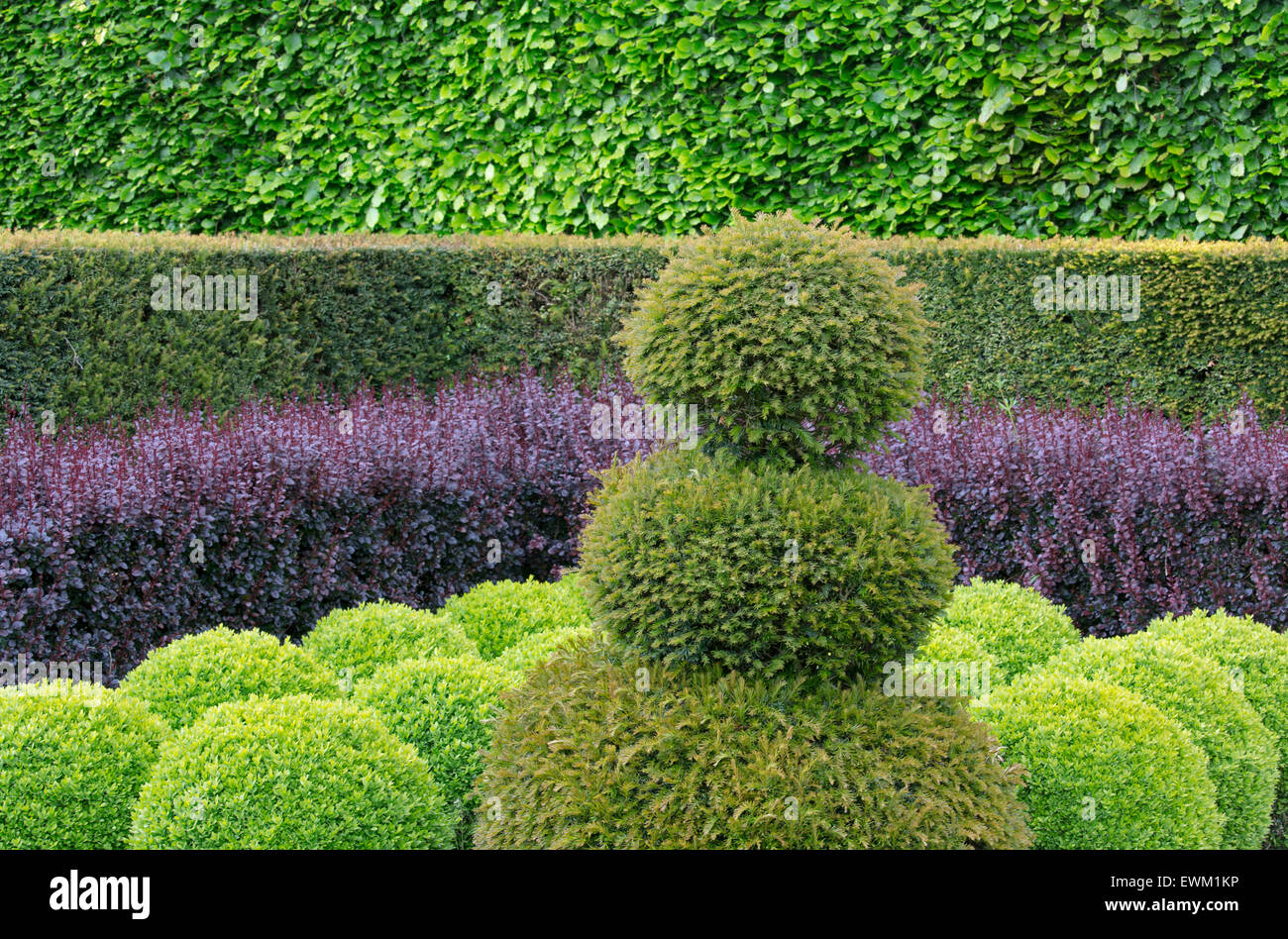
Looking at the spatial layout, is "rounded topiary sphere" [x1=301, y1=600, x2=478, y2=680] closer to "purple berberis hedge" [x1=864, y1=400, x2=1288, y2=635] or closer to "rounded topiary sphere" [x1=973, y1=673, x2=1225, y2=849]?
"rounded topiary sphere" [x1=973, y1=673, x2=1225, y2=849]

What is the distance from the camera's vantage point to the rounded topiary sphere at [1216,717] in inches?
150

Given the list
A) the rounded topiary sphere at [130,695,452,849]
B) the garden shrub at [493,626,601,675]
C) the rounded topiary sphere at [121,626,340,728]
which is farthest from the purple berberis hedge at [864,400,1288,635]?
the rounded topiary sphere at [130,695,452,849]

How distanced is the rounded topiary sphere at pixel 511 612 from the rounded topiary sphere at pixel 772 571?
1958mm

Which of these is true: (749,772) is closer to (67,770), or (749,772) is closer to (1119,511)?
(67,770)

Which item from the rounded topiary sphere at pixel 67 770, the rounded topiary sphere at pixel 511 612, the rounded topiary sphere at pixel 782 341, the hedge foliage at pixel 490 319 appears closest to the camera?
the rounded topiary sphere at pixel 782 341

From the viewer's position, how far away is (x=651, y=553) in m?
2.83

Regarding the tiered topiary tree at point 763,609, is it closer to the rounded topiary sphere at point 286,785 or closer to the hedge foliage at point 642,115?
the rounded topiary sphere at point 286,785

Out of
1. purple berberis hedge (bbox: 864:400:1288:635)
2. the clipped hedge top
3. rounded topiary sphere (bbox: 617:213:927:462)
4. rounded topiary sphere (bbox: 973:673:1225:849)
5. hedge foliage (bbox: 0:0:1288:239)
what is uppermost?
hedge foliage (bbox: 0:0:1288:239)

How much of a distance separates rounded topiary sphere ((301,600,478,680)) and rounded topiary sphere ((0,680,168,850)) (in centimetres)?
94

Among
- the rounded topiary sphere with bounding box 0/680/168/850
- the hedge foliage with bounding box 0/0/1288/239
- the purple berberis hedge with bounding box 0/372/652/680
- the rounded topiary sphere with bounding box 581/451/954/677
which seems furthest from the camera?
the hedge foliage with bounding box 0/0/1288/239

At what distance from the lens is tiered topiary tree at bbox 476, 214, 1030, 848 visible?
269cm

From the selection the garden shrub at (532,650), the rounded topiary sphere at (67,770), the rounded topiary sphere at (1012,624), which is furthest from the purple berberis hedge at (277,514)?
the rounded topiary sphere at (1012,624)

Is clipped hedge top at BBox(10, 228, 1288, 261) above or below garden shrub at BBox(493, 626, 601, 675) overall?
above
